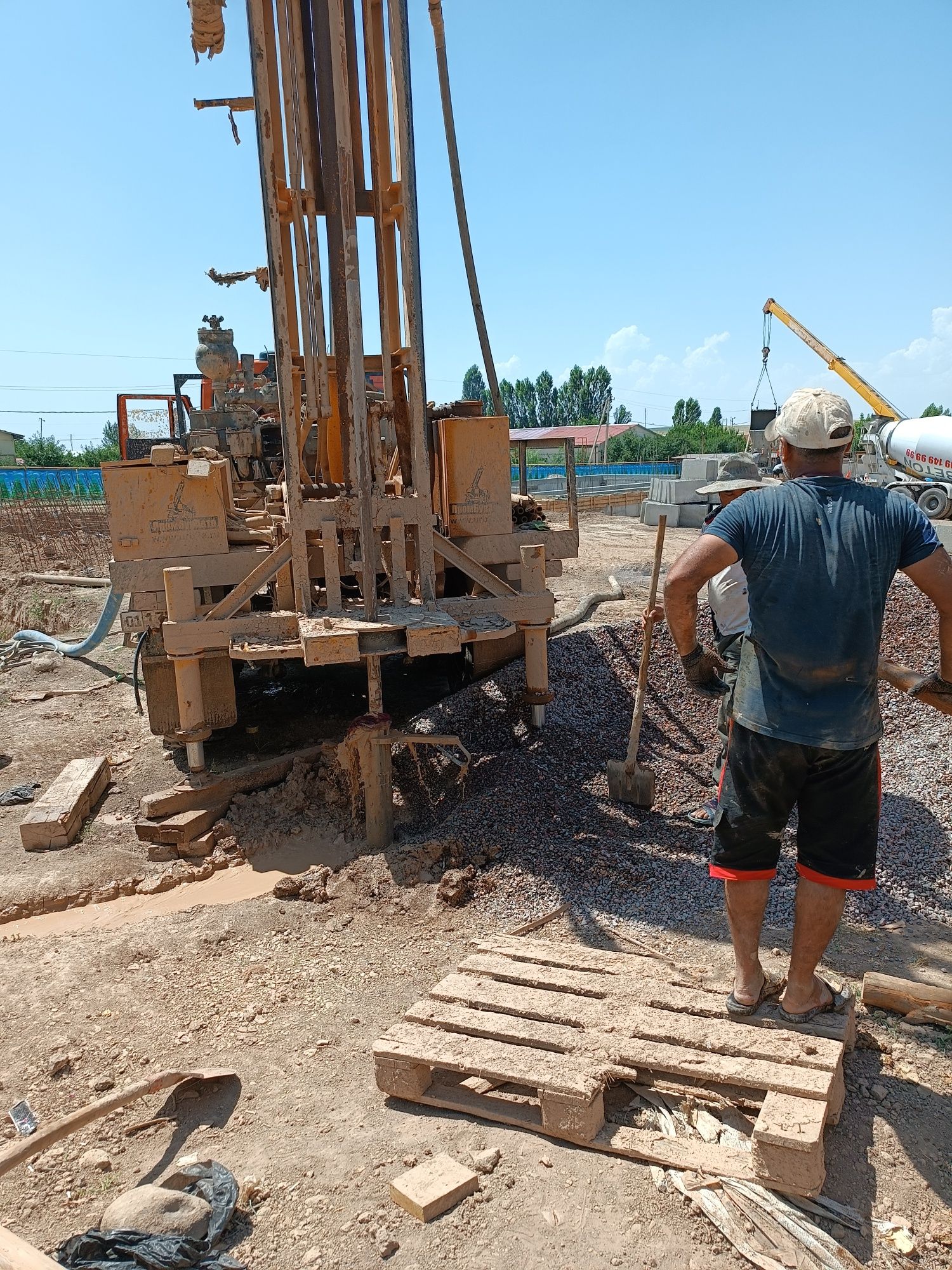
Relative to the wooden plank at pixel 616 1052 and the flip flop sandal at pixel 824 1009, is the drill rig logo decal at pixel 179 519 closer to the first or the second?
the wooden plank at pixel 616 1052

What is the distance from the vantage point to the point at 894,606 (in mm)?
7613

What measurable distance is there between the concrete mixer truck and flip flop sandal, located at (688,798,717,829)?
45.9ft

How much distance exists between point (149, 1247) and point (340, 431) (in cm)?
487

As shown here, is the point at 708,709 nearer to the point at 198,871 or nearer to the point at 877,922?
the point at 877,922

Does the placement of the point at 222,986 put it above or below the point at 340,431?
below

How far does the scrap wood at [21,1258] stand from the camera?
83.0 inches

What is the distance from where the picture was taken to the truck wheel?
1902 cm

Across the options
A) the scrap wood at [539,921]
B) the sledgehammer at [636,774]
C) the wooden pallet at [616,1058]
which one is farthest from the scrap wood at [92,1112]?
the sledgehammer at [636,774]

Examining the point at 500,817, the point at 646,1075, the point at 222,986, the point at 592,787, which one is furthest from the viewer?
the point at 592,787

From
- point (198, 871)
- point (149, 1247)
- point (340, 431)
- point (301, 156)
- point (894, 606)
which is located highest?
point (301, 156)

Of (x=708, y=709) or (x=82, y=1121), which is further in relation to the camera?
(x=708, y=709)

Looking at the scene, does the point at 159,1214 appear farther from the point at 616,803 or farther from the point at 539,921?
the point at 616,803

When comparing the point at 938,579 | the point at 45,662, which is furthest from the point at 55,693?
the point at 938,579

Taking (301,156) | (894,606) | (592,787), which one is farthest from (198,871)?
(894,606)
